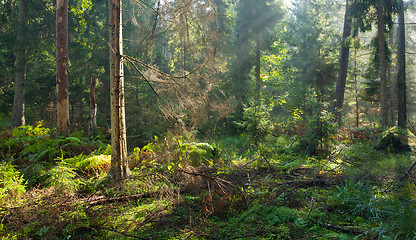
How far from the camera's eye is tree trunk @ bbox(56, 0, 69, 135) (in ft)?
29.2

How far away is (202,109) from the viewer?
5.68m

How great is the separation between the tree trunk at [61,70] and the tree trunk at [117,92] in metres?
4.54

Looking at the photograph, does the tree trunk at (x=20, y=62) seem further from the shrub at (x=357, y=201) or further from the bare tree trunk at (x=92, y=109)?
the shrub at (x=357, y=201)

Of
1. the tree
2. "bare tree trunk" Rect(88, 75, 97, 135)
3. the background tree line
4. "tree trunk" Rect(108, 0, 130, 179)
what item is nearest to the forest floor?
"tree trunk" Rect(108, 0, 130, 179)

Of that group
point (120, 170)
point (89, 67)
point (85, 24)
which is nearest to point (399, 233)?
point (120, 170)

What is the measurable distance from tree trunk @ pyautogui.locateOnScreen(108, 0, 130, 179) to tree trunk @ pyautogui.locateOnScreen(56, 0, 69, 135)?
4536 millimetres

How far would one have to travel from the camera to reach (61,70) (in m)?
8.94

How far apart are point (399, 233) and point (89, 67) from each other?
591 inches

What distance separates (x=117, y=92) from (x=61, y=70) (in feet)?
15.9

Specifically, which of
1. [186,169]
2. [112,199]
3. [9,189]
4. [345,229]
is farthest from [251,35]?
[9,189]

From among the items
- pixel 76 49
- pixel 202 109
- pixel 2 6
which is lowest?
pixel 202 109

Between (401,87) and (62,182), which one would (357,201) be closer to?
(62,182)

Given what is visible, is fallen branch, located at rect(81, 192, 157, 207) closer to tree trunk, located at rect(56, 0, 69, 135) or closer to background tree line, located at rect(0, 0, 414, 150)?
background tree line, located at rect(0, 0, 414, 150)

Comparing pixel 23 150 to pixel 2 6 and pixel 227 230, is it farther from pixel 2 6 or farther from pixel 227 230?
pixel 2 6
